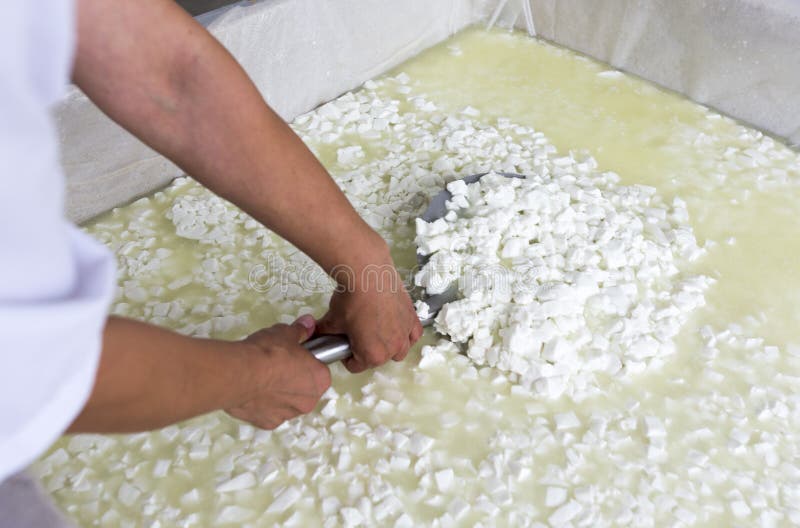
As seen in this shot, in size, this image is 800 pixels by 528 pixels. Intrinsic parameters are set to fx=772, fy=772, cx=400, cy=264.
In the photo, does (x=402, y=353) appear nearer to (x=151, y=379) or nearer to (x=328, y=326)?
(x=328, y=326)

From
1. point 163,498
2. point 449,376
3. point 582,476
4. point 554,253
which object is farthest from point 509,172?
point 163,498

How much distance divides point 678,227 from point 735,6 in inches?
17.9

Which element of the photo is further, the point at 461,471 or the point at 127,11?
the point at 461,471

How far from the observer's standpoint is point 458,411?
0.89 meters

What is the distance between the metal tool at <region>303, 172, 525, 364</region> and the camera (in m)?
0.83

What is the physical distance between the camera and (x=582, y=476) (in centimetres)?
82

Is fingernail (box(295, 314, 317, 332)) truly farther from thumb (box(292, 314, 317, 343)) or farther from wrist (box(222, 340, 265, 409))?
wrist (box(222, 340, 265, 409))

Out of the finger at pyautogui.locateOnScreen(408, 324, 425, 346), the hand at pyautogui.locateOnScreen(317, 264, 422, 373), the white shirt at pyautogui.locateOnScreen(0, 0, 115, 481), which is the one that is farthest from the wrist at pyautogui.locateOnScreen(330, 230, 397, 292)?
the white shirt at pyautogui.locateOnScreen(0, 0, 115, 481)

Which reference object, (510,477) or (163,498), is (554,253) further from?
(163,498)

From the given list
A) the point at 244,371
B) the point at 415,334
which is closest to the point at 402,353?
the point at 415,334

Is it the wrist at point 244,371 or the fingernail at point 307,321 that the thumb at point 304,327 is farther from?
the wrist at point 244,371

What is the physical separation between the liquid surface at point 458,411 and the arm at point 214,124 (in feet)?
0.56

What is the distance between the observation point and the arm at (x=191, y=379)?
52 centimetres

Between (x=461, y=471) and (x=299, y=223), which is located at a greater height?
(x=299, y=223)
